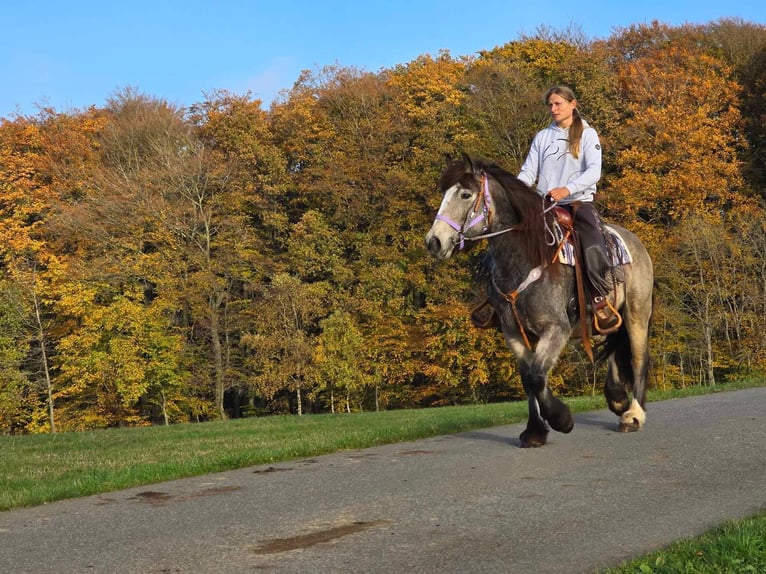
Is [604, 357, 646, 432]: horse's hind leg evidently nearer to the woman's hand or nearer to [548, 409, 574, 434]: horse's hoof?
[548, 409, 574, 434]: horse's hoof

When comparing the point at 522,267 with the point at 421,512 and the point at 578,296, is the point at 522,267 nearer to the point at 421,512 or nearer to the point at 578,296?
the point at 578,296

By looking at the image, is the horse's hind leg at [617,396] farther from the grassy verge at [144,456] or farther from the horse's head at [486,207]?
the horse's head at [486,207]

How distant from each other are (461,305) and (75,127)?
26.3 meters

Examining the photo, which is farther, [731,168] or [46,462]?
[731,168]

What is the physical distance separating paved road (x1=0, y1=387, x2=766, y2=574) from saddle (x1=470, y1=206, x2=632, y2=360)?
4.12 feet

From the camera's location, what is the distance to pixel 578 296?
29.3 feet

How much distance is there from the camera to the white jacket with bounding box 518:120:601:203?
9.26 metres

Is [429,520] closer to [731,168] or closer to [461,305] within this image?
[461,305]

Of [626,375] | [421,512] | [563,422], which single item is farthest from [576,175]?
[421,512]

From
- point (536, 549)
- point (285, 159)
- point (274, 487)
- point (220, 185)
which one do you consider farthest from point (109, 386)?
point (536, 549)

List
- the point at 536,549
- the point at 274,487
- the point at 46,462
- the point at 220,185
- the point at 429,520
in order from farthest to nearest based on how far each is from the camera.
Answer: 1. the point at 220,185
2. the point at 46,462
3. the point at 274,487
4. the point at 429,520
5. the point at 536,549

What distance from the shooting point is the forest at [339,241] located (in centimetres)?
4156

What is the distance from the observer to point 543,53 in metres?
51.8

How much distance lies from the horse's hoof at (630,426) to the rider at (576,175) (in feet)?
3.85
